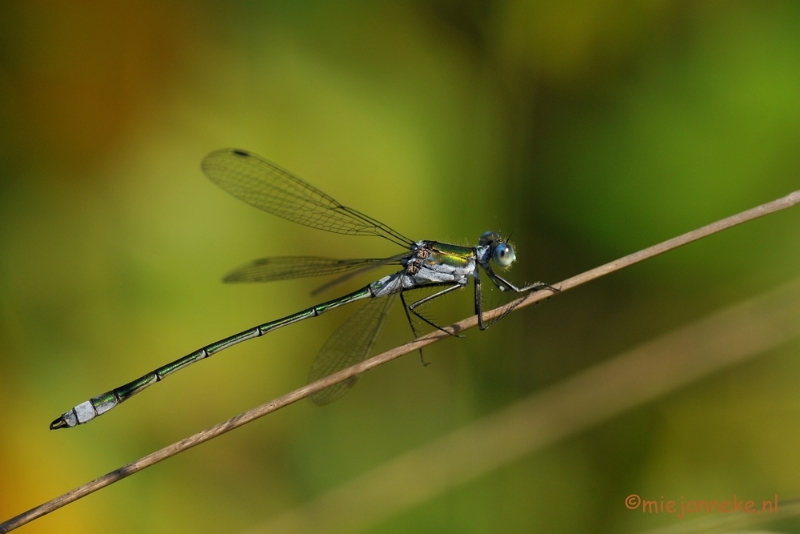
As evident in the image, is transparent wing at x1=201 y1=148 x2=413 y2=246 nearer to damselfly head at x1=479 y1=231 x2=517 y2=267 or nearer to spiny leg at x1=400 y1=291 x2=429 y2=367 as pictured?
spiny leg at x1=400 y1=291 x2=429 y2=367

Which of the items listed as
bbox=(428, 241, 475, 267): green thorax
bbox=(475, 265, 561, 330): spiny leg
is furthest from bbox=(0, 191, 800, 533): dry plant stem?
bbox=(428, 241, 475, 267): green thorax

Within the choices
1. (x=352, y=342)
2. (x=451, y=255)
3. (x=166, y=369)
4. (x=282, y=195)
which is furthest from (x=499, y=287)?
(x=166, y=369)

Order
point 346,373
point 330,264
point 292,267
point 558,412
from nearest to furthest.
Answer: point 346,373
point 558,412
point 292,267
point 330,264

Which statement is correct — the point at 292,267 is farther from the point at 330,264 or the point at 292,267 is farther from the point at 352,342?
the point at 352,342

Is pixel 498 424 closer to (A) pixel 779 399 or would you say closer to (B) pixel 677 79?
(A) pixel 779 399

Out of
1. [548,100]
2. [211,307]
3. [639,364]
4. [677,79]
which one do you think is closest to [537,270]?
[639,364]

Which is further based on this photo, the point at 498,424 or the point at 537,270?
the point at 537,270
